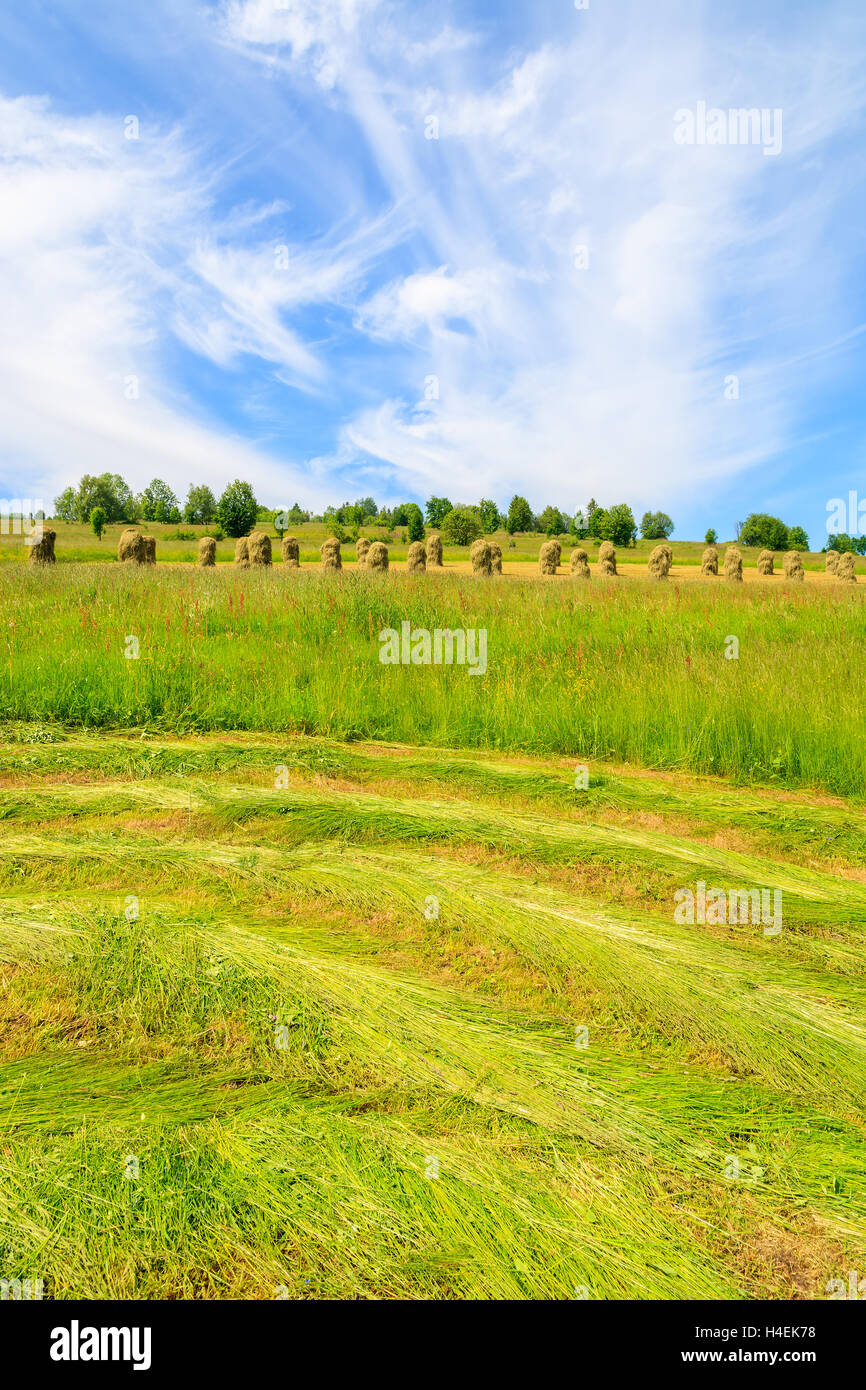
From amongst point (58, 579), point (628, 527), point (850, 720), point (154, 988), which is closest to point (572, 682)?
point (850, 720)

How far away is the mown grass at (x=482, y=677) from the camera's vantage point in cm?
598

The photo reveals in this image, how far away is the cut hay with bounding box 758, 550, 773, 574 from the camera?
3972cm

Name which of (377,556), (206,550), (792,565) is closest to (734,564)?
(792,565)

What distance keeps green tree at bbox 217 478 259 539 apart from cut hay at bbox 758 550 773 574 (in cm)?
5183

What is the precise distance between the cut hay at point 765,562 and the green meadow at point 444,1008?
37604 millimetres

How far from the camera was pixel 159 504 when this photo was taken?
101 meters

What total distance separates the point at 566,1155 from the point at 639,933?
135 centimetres

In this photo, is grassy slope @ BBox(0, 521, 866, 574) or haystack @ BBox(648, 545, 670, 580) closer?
haystack @ BBox(648, 545, 670, 580)

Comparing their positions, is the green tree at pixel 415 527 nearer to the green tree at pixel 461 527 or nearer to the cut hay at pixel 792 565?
the green tree at pixel 461 527

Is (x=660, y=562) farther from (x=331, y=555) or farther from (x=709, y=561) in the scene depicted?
(x=331, y=555)

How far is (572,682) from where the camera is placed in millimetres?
7184

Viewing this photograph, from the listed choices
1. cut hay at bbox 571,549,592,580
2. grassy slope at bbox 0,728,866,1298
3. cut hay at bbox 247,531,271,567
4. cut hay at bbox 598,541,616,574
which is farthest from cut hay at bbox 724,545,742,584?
grassy slope at bbox 0,728,866,1298

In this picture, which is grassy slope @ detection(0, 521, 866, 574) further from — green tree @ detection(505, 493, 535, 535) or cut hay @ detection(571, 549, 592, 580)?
cut hay @ detection(571, 549, 592, 580)

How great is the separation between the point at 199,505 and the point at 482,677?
9961 cm
